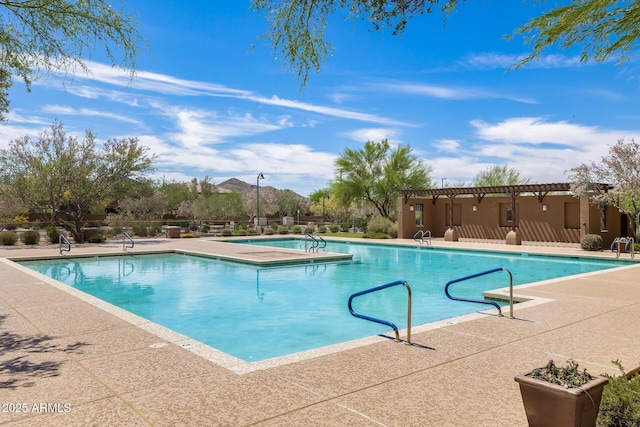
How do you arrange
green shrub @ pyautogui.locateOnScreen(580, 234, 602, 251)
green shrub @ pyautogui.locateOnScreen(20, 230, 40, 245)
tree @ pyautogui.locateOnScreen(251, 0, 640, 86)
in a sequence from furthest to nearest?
1. green shrub @ pyautogui.locateOnScreen(20, 230, 40, 245)
2. green shrub @ pyautogui.locateOnScreen(580, 234, 602, 251)
3. tree @ pyautogui.locateOnScreen(251, 0, 640, 86)

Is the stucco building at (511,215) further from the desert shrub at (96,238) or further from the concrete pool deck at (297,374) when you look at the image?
the concrete pool deck at (297,374)

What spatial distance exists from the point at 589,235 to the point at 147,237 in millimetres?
24102

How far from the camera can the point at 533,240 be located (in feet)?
80.5

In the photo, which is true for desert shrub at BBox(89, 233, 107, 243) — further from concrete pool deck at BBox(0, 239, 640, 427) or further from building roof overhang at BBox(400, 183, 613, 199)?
concrete pool deck at BBox(0, 239, 640, 427)

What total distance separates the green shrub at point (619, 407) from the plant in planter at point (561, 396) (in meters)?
0.06

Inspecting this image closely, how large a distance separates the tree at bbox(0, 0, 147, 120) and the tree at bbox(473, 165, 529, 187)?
4105cm

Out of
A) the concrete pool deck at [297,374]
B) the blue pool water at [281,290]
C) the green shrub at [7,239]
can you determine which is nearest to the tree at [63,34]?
the concrete pool deck at [297,374]

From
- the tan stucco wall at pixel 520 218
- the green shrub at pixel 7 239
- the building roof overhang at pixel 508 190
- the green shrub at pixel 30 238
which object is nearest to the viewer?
the tan stucco wall at pixel 520 218

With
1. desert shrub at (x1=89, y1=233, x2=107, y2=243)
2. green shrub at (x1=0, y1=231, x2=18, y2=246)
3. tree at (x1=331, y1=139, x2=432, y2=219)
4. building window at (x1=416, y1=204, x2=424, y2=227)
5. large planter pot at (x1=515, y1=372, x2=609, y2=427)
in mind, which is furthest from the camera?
tree at (x1=331, y1=139, x2=432, y2=219)

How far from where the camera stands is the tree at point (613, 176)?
20.4 metres

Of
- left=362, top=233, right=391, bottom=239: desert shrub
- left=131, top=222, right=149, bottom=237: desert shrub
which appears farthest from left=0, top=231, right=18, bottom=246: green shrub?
left=362, top=233, right=391, bottom=239: desert shrub

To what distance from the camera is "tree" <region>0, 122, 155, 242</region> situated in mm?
24172

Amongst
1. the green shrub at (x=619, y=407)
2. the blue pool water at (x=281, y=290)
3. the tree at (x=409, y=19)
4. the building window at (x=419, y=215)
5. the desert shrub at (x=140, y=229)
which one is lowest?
the blue pool water at (x=281, y=290)

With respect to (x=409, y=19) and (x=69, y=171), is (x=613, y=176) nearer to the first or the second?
(x=409, y=19)
